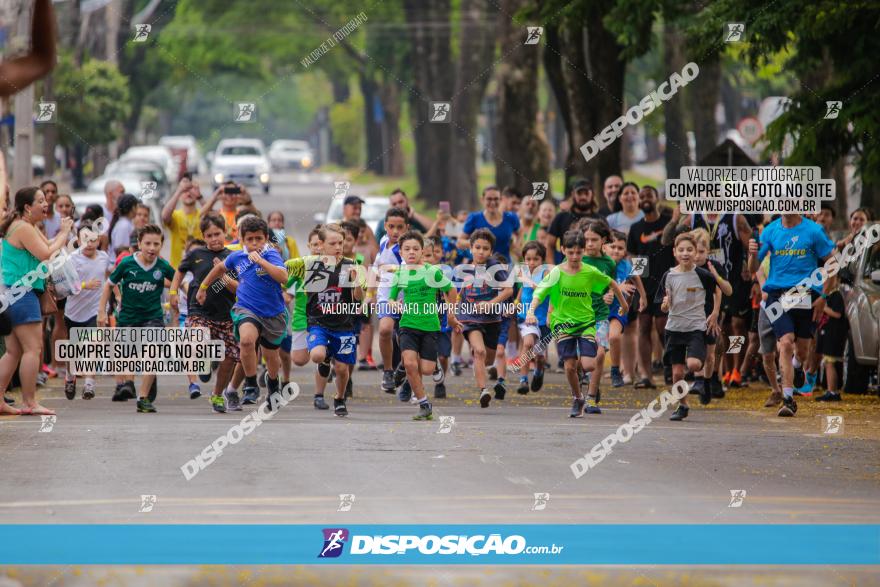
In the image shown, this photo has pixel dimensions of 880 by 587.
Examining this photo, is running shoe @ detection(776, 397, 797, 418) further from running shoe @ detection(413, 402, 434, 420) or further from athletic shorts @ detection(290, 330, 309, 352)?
athletic shorts @ detection(290, 330, 309, 352)

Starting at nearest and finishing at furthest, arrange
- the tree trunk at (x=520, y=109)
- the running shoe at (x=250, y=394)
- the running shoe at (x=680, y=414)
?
the running shoe at (x=680, y=414) < the running shoe at (x=250, y=394) < the tree trunk at (x=520, y=109)

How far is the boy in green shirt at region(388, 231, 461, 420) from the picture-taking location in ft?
44.9

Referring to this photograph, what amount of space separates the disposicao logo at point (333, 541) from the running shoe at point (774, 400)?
7775mm

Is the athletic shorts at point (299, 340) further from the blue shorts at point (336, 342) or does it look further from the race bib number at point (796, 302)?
the race bib number at point (796, 302)

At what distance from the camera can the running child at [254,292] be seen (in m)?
13.4

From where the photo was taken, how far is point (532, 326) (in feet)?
51.0

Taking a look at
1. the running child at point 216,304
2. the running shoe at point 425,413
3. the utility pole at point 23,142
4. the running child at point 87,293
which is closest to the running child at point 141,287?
the running child at point 216,304

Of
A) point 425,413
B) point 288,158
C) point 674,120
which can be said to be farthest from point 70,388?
point 288,158

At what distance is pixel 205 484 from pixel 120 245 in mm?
7551

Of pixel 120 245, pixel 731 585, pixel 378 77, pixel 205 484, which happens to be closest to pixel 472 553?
pixel 731 585

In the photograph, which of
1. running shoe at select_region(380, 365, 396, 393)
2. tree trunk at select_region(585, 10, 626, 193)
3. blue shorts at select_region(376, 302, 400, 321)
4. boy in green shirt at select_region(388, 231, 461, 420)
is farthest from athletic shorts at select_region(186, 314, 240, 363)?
tree trunk at select_region(585, 10, 626, 193)

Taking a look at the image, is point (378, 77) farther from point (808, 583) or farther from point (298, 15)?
point (808, 583)

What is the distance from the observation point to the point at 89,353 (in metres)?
14.5

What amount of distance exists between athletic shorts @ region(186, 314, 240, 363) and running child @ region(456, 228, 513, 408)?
2497mm
